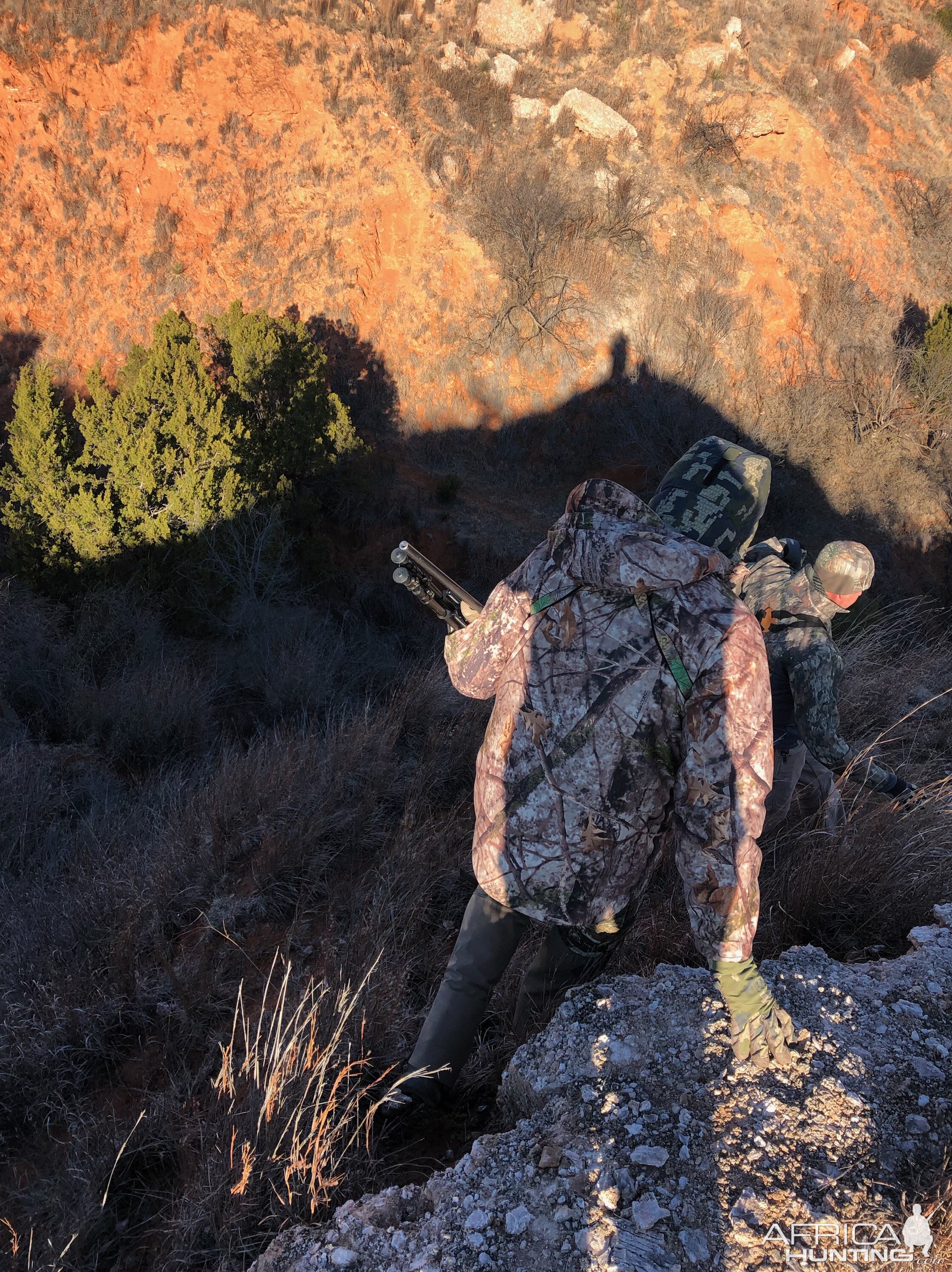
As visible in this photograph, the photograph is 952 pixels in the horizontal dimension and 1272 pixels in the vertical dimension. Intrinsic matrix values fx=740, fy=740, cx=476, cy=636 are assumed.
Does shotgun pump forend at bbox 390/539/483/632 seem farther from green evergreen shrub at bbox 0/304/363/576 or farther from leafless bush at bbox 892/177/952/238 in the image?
leafless bush at bbox 892/177/952/238

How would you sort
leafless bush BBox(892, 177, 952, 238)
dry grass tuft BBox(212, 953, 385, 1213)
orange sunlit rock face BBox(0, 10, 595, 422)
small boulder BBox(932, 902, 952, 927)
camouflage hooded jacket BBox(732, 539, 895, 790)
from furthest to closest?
leafless bush BBox(892, 177, 952, 238) < orange sunlit rock face BBox(0, 10, 595, 422) < camouflage hooded jacket BBox(732, 539, 895, 790) < small boulder BBox(932, 902, 952, 927) < dry grass tuft BBox(212, 953, 385, 1213)

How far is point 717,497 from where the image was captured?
2.05 metres

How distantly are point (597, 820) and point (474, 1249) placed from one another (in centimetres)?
86

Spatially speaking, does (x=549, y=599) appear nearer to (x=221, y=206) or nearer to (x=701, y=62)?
(x=221, y=206)

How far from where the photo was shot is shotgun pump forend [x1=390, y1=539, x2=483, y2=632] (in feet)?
7.30

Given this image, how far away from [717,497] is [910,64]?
60.8ft

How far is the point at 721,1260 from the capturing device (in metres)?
1.38

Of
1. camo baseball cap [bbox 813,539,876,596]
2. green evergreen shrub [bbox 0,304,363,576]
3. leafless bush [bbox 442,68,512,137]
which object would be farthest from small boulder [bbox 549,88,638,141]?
camo baseball cap [bbox 813,539,876,596]

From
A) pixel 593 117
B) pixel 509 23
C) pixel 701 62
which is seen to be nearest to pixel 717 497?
pixel 593 117

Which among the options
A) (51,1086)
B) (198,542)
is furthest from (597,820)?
(198,542)

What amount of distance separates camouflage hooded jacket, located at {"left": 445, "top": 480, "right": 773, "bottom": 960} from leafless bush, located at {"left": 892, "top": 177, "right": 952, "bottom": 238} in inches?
628

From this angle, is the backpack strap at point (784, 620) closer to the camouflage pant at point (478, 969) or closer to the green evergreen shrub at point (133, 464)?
the camouflage pant at point (478, 969)

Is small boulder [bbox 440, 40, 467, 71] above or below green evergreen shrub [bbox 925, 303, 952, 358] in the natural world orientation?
above

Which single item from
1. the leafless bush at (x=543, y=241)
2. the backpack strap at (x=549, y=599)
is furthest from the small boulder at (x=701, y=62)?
the backpack strap at (x=549, y=599)
